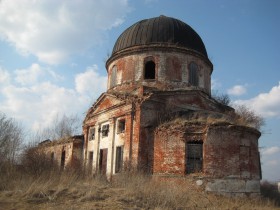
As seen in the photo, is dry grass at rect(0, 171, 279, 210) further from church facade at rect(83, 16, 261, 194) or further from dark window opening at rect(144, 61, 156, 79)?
dark window opening at rect(144, 61, 156, 79)

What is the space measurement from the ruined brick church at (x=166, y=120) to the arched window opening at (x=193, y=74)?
0.06 metres

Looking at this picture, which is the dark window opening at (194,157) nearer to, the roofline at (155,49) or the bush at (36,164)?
the bush at (36,164)

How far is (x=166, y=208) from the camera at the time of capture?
8781 millimetres

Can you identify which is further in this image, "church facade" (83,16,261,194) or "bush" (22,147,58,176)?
"church facade" (83,16,261,194)

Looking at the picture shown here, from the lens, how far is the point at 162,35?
1942 cm

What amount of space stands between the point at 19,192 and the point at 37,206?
152 cm

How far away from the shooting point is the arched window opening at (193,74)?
63.8ft

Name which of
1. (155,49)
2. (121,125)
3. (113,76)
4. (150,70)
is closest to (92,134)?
(121,125)

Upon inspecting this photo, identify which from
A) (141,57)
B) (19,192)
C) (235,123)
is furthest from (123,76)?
(19,192)

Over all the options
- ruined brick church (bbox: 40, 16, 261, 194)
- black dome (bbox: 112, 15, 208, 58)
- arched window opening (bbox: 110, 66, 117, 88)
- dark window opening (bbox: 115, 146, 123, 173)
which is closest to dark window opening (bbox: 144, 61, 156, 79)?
ruined brick church (bbox: 40, 16, 261, 194)

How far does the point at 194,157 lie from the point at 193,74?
712 cm

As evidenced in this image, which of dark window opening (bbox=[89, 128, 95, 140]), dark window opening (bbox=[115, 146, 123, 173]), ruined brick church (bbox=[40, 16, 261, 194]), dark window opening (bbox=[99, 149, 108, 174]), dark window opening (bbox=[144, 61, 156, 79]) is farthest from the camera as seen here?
dark window opening (bbox=[89, 128, 95, 140])

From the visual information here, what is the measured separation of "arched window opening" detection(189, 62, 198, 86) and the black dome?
1.05 meters

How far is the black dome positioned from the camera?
19359 mm
